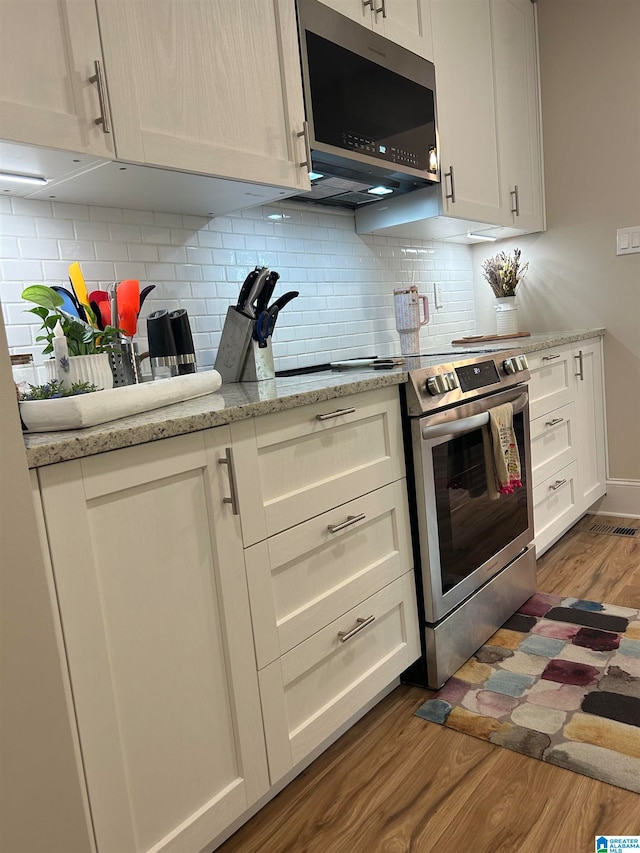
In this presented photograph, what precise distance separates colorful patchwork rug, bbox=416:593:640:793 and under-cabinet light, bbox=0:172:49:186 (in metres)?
1.73

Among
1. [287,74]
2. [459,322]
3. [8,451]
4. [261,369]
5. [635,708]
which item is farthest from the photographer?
[459,322]

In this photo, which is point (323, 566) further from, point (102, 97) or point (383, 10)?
point (383, 10)

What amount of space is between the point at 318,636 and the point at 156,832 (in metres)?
0.53

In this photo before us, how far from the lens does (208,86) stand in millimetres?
1649

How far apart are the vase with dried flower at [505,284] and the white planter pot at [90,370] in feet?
8.34

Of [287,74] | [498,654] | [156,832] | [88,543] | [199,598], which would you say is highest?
[287,74]

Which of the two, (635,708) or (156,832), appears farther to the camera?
(635,708)

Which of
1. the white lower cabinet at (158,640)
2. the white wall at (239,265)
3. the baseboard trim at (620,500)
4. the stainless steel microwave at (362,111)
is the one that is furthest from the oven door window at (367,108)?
the baseboard trim at (620,500)

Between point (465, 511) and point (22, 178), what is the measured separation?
1.55m

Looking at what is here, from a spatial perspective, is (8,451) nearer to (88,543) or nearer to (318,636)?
(88,543)

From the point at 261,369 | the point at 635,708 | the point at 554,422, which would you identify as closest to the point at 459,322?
the point at 554,422

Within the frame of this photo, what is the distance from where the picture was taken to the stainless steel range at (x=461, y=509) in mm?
1879

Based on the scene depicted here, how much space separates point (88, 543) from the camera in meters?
1.07

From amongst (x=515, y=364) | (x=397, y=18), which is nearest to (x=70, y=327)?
(x=515, y=364)
